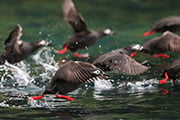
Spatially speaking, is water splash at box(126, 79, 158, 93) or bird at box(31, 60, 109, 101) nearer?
bird at box(31, 60, 109, 101)

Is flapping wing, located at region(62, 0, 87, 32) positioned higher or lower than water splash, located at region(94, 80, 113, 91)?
higher

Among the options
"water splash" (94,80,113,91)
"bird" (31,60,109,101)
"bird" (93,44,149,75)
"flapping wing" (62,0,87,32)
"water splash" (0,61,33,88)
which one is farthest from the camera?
"flapping wing" (62,0,87,32)

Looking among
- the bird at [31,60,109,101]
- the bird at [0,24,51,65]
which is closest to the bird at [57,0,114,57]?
the bird at [0,24,51,65]

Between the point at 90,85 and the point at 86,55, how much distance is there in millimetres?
2604

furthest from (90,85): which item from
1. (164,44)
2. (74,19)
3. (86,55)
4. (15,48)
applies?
(86,55)

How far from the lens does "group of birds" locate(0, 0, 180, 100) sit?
8.72 m

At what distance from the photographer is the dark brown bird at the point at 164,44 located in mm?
11383

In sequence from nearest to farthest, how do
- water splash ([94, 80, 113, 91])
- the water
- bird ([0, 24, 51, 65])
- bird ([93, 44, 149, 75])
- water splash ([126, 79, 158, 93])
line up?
the water
bird ([93, 44, 149, 75])
water splash ([126, 79, 158, 93])
water splash ([94, 80, 113, 91])
bird ([0, 24, 51, 65])

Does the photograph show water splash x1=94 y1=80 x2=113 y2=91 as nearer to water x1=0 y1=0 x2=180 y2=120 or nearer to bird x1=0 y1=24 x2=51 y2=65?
water x1=0 y1=0 x2=180 y2=120

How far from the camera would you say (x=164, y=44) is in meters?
11.6

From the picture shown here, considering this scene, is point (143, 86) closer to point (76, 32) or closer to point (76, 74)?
point (76, 74)

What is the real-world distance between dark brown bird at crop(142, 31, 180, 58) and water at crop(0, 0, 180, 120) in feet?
1.72

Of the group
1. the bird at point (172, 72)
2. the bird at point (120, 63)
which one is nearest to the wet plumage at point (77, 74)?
the bird at point (120, 63)

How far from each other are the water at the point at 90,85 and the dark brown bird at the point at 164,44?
0.52 metres
